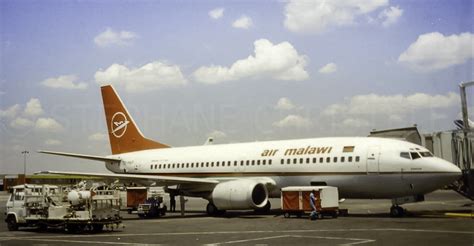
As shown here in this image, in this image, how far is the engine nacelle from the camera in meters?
27.9

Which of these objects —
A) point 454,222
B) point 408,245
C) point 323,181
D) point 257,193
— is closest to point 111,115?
point 257,193

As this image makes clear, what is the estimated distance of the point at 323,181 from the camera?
27.5 metres

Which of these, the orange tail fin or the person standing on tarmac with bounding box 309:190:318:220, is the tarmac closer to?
the person standing on tarmac with bounding box 309:190:318:220

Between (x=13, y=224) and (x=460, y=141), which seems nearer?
(x=13, y=224)

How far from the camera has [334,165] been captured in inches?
1067

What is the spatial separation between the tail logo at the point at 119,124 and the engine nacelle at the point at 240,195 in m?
14.3

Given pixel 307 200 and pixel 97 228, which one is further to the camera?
pixel 307 200

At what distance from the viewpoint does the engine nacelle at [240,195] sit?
27906 mm

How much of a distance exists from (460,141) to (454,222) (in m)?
8.13

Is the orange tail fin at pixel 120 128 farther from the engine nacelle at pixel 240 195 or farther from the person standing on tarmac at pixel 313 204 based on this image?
the person standing on tarmac at pixel 313 204

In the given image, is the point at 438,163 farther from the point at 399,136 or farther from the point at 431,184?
the point at 399,136

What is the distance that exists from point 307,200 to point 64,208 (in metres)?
11.1

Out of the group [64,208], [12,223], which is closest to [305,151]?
[64,208]

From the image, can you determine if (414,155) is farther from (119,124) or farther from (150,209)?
(119,124)
